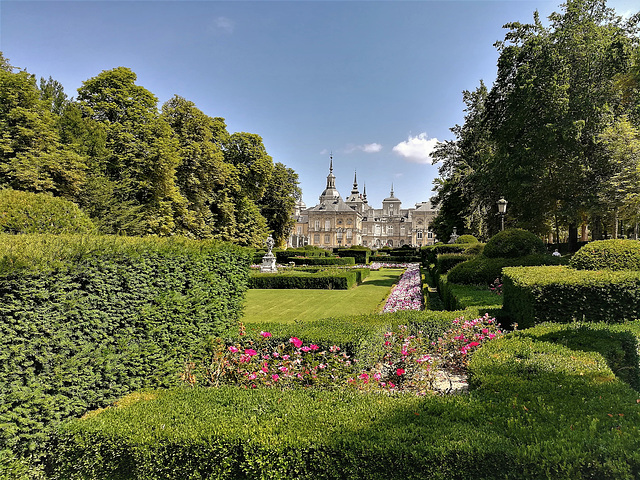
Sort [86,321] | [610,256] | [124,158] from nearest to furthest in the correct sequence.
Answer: [86,321] → [610,256] → [124,158]

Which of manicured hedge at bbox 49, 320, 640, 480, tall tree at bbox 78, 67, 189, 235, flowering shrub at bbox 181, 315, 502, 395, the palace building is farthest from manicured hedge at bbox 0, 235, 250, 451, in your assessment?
the palace building

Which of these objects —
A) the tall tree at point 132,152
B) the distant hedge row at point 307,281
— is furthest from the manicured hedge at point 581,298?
the tall tree at point 132,152

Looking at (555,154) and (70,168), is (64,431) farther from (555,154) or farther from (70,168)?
(555,154)

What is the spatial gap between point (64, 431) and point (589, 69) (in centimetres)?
2316

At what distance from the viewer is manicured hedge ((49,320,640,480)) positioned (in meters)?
1.96

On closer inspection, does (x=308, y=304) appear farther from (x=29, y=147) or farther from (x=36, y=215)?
(x=29, y=147)

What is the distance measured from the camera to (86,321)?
3.16 metres

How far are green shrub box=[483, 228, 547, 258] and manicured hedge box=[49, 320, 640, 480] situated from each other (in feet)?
26.0

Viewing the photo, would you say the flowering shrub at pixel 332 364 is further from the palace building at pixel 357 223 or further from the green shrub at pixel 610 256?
the palace building at pixel 357 223

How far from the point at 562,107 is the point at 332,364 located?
57.2ft

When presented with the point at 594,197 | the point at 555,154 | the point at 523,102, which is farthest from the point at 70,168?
the point at 594,197

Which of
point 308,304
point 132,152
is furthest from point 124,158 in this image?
point 308,304

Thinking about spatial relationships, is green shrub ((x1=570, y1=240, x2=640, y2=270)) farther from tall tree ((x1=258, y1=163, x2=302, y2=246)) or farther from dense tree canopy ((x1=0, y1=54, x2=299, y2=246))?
tall tree ((x1=258, y1=163, x2=302, y2=246))

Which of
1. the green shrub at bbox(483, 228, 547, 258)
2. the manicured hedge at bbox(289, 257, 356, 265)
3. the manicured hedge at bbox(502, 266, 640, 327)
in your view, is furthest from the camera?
the manicured hedge at bbox(289, 257, 356, 265)
